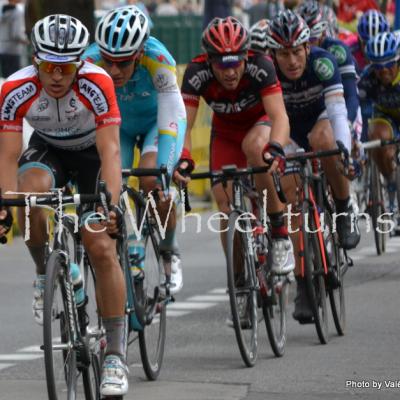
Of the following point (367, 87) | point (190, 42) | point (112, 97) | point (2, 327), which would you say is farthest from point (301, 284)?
point (190, 42)

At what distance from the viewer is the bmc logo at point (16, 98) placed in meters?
8.07

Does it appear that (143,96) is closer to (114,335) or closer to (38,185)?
(38,185)

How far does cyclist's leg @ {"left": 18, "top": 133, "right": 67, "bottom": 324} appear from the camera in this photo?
8102mm

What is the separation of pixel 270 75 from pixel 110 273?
2576 mm

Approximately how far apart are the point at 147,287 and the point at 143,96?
1.21 meters

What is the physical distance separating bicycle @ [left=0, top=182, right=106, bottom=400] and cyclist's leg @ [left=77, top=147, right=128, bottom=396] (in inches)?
2.6

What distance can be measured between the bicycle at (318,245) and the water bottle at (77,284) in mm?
2477

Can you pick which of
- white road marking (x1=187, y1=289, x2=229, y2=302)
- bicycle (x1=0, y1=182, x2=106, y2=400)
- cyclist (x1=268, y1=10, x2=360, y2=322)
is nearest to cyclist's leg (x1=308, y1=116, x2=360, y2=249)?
cyclist (x1=268, y1=10, x2=360, y2=322)

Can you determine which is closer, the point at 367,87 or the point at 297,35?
the point at 297,35

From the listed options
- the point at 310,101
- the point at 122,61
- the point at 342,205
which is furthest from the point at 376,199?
the point at 122,61

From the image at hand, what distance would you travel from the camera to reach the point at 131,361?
9.77 m

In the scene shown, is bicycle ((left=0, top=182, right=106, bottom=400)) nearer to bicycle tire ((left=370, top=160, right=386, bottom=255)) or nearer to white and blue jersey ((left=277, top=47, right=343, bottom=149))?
white and blue jersey ((left=277, top=47, right=343, bottom=149))

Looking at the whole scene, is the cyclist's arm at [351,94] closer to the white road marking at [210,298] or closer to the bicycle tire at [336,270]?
the bicycle tire at [336,270]

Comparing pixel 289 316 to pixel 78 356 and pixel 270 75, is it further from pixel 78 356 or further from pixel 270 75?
pixel 78 356
